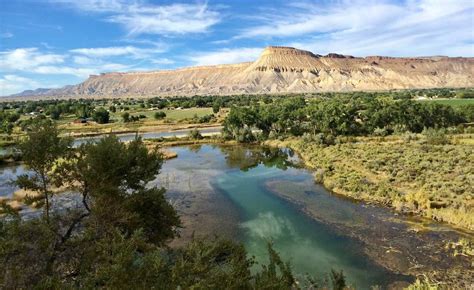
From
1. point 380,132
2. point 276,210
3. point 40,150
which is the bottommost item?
point 276,210

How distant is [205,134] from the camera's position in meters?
78.5

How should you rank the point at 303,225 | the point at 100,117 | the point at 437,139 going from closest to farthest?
the point at 303,225, the point at 437,139, the point at 100,117

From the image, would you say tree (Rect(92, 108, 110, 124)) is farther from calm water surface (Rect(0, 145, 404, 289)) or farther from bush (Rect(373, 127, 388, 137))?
bush (Rect(373, 127, 388, 137))

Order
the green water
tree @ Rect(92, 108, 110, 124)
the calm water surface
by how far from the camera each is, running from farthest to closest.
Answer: tree @ Rect(92, 108, 110, 124) < the calm water surface < the green water

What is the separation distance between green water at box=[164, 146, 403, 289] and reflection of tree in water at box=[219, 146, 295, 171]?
0.45ft

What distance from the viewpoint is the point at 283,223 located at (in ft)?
94.9

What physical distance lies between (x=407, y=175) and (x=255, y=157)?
79.3 ft

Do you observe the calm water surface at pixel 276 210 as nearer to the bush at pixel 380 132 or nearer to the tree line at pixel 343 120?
the tree line at pixel 343 120

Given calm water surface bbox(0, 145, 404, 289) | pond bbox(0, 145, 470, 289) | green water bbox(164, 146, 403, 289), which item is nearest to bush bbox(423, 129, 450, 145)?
calm water surface bbox(0, 145, 404, 289)

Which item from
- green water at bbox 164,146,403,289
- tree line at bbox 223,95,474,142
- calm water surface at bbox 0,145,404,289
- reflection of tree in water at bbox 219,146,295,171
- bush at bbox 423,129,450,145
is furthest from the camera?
tree line at bbox 223,95,474,142

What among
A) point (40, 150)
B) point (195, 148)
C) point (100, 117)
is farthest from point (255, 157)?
point (100, 117)

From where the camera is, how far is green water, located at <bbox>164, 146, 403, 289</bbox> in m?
21.4

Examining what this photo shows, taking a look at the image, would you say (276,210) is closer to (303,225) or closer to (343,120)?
(303,225)

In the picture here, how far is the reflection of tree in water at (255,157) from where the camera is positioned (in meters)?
51.6
